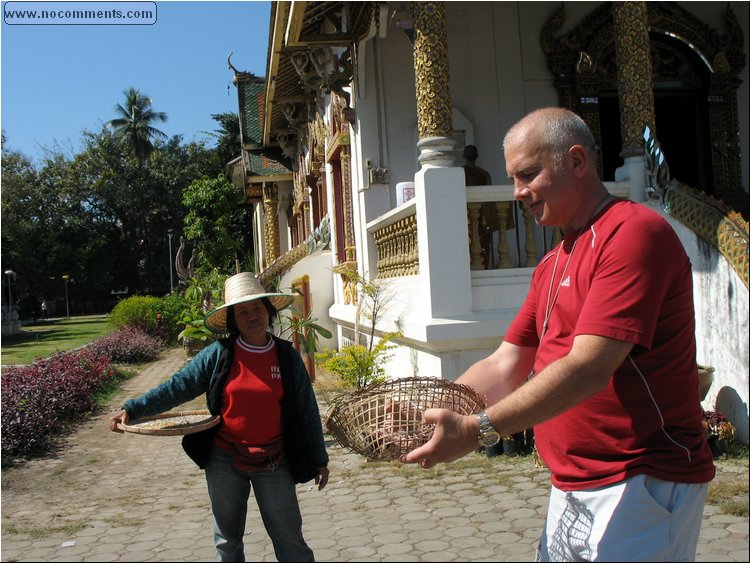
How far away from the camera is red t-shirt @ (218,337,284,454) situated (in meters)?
3.87

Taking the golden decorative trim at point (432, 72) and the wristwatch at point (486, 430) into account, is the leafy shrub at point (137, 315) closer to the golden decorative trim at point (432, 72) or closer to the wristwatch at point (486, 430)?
the golden decorative trim at point (432, 72)

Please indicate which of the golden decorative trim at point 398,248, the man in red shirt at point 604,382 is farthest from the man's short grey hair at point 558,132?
the golden decorative trim at point 398,248

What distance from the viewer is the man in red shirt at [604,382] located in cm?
216

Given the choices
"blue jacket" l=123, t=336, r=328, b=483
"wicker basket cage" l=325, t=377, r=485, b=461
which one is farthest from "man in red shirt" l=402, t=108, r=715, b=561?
"blue jacket" l=123, t=336, r=328, b=483

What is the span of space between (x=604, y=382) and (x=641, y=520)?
46 centimetres

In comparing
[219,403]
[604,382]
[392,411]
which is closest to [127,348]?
[219,403]

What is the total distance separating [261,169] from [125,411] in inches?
835

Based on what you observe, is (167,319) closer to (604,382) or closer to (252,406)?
(252,406)

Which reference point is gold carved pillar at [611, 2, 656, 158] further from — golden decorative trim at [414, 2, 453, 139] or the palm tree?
the palm tree

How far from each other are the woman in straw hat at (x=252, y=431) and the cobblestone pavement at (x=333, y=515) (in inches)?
43.2

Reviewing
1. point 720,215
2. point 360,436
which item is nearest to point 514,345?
point 360,436

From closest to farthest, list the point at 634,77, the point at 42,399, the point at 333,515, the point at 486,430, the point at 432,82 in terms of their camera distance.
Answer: the point at 486,430
the point at 333,515
the point at 432,82
the point at 634,77
the point at 42,399

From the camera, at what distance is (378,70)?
10.4 meters

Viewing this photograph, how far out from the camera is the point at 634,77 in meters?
8.09
